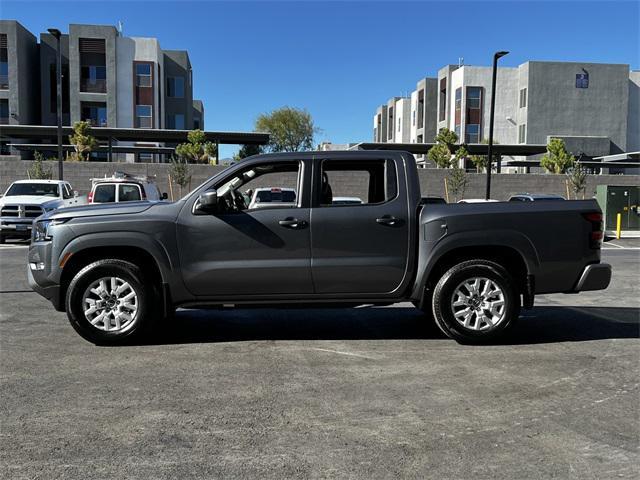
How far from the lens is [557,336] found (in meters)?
6.73

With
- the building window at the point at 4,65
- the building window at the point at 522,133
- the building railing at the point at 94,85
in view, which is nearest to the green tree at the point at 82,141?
the building railing at the point at 94,85

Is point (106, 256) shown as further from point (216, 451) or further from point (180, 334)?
point (216, 451)

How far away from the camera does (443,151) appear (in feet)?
121

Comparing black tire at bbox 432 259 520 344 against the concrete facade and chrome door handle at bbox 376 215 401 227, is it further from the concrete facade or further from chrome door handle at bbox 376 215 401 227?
the concrete facade

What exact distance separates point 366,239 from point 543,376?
2135 mm

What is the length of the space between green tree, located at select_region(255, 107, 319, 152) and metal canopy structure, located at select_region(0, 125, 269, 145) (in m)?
29.2

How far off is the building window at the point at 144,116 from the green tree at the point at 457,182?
83.9 feet

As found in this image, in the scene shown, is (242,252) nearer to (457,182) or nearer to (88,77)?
(457,182)

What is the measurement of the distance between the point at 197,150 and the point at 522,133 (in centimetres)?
3220

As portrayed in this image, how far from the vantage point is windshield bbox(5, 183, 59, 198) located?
Result: 18.4 meters

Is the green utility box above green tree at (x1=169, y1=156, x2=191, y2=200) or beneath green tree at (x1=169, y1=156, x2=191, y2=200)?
beneath

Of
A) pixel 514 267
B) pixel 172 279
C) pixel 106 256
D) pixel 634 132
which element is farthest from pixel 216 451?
pixel 634 132

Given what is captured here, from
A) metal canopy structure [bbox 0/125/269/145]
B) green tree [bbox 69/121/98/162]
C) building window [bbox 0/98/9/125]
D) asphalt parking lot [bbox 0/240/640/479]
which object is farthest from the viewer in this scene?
building window [bbox 0/98/9/125]

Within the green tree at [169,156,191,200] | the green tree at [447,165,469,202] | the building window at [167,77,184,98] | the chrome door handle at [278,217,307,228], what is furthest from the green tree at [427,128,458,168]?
the chrome door handle at [278,217,307,228]
